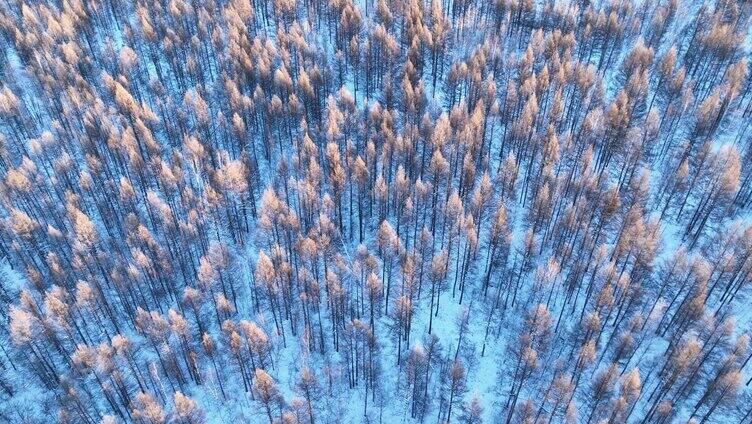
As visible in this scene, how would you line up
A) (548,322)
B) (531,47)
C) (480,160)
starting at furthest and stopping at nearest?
(531,47), (480,160), (548,322)

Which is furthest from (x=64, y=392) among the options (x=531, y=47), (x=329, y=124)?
(x=531, y=47)

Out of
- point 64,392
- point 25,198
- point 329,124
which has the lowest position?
point 64,392

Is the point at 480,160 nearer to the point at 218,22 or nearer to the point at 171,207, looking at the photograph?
the point at 171,207

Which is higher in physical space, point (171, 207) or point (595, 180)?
point (595, 180)

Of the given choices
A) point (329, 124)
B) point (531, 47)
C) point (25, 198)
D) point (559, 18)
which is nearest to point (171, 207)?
point (25, 198)

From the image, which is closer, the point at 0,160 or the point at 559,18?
the point at 0,160

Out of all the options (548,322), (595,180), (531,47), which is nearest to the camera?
(548,322)
